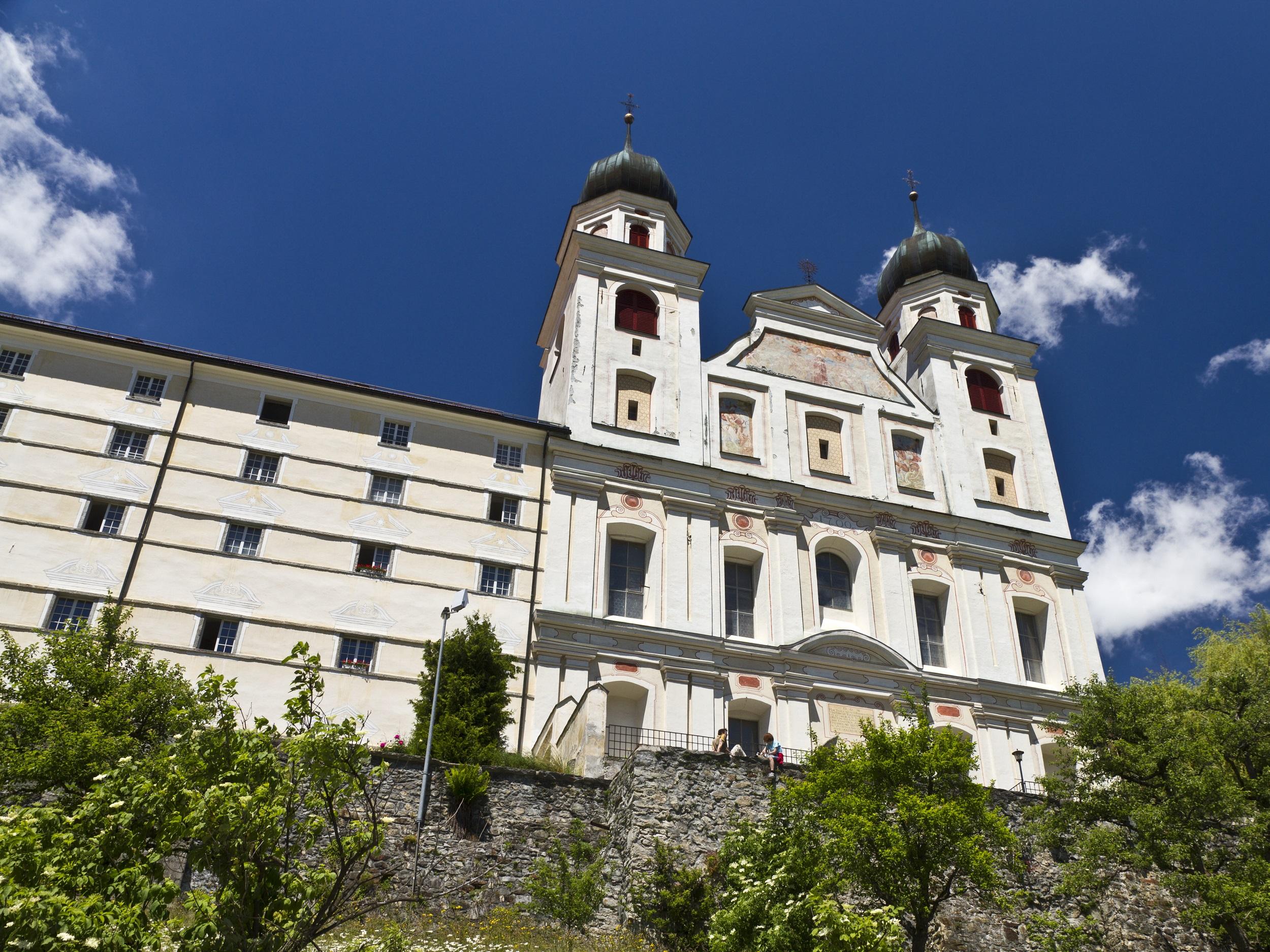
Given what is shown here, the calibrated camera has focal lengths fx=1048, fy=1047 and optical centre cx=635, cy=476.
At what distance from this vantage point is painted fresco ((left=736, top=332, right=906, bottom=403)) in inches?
1414

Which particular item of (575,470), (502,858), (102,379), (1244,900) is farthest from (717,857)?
(102,379)

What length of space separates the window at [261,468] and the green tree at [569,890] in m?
14.6

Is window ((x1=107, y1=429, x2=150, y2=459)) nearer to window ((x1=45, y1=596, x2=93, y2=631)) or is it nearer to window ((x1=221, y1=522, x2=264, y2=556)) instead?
window ((x1=221, y1=522, x2=264, y2=556))

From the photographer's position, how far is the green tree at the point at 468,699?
21.1m

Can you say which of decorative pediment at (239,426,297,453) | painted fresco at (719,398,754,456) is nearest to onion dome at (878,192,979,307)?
painted fresco at (719,398,754,456)

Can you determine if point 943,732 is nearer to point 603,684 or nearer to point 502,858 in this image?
point 502,858

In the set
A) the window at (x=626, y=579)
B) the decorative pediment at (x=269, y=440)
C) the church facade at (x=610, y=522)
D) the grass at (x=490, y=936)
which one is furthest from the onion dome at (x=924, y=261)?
the grass at (x=490, y=936)

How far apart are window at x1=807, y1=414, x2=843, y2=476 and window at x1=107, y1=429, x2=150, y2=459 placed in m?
19.6

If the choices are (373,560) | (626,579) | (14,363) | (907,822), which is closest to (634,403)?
(626,579)

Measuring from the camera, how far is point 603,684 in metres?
26.8

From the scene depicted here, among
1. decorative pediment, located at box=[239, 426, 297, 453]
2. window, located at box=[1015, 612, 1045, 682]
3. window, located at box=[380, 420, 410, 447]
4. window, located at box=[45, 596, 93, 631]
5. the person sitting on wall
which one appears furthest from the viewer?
window, located at box=[1015, 612, 1045, 682]

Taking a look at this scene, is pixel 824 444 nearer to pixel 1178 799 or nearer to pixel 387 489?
pixel 387 489

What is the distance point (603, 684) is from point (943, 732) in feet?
36.6

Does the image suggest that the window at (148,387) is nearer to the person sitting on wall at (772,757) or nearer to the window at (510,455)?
the window at (510,455)
